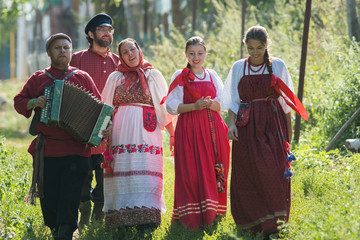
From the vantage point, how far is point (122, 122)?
6266 mm

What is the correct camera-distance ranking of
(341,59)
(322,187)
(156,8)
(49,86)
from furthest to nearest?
(156,8) < (341,59) < (322,187) < (49,86)

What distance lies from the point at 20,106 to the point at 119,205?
1425 millimetres

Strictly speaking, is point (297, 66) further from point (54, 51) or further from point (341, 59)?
point (54, 51)

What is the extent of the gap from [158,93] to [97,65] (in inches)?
36.6

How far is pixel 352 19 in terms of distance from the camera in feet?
34.1

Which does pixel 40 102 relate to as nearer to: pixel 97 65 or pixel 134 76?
pixel 134 76

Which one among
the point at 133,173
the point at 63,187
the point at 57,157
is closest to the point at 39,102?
the point at 57,157

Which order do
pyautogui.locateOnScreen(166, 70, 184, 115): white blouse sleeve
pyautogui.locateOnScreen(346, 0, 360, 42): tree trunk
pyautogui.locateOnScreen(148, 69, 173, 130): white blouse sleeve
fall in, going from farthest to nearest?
pyautogui.locateOnScreen(346, 0, 360, 42): tree trunk → pyautogui.locateOnScreen(148, 69, 173, 130): white blouse sleeve → pyautogui.locateOnScreen(166, 70, 184, 115): white blouse sleeve

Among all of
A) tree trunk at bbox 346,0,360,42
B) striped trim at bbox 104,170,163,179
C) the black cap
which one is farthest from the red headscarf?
tree trunk at bbox 346,0,360,42

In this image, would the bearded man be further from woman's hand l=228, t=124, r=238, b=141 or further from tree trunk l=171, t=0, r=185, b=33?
tree trunk l=171, t=0, r=185, b=33

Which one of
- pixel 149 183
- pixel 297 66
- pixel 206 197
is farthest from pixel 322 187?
pixel 297 66

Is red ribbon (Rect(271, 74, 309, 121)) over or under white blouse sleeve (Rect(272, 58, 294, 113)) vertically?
under

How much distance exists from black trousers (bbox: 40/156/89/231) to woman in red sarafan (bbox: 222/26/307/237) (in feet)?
4.98

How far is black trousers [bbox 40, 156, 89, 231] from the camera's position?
18.9ft
